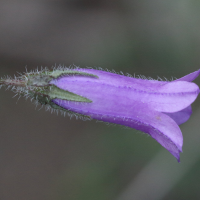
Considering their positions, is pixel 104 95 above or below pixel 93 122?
below

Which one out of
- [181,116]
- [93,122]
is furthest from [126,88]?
[93,122]

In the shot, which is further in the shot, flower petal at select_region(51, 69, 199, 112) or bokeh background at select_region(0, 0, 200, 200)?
bokeh background at select_region(0, 0, 200, 200)

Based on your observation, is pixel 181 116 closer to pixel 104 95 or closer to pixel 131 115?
pixel 131 115

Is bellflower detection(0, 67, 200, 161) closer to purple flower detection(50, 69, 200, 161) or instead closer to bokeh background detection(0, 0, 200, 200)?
purple flower detection(50, 69, 200, 161)

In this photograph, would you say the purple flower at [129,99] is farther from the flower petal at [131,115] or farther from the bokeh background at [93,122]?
the bokeh background at [93,122]

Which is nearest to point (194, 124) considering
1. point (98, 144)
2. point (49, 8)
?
point (98, 144)

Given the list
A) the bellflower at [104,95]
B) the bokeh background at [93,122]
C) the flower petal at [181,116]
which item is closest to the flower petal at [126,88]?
the bellflower at [104,95]

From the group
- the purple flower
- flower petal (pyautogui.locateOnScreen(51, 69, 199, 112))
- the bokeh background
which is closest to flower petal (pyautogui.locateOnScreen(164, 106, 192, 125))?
the purple flower

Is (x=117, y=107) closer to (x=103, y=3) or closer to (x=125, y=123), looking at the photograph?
(x=125, y=123)
